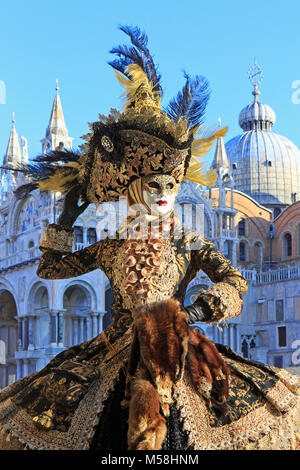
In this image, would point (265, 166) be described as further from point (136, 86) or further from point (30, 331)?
point (136, 86)

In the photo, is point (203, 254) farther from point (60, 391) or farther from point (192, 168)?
point (60, 391)

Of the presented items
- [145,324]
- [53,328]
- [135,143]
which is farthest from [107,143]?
[53,328]

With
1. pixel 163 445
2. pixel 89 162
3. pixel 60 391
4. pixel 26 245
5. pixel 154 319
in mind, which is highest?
pixel 26 245

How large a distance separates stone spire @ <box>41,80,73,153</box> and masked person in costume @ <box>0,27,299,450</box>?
2377 centimetres

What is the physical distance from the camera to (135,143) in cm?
322

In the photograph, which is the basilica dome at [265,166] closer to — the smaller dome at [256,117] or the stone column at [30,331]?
the smaller dome at [256,117]

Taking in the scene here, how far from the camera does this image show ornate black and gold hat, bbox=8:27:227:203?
3.21 meters

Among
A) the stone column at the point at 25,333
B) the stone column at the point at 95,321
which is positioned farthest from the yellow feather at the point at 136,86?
the stone column at the point at 25,333

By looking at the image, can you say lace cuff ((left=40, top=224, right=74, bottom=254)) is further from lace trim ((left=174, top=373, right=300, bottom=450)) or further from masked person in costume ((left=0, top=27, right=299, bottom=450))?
lace trim ((left=174, top=373, right=300, bottom=450))

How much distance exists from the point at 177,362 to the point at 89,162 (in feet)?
4.21

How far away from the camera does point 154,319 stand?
2.51 metres

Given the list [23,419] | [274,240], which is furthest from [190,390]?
[274,240]

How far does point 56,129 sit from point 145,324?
25.6 meters

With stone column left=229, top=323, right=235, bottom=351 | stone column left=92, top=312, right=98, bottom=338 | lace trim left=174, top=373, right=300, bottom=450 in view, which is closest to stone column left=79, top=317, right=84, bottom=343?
stone column left=92, top=312, right=98, bottom=338
